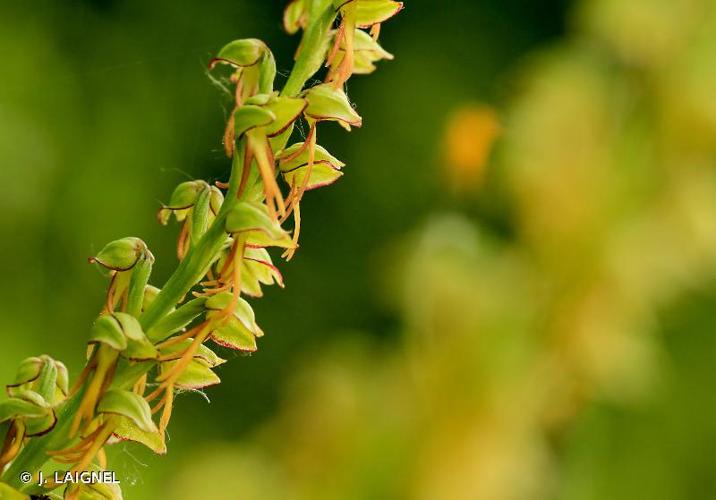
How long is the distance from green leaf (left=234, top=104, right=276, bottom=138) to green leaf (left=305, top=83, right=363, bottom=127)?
0.04ft

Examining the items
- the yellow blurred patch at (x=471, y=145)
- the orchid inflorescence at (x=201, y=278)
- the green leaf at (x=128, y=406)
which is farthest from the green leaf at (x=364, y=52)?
the yellow blurred patch at (x=471, y=145)

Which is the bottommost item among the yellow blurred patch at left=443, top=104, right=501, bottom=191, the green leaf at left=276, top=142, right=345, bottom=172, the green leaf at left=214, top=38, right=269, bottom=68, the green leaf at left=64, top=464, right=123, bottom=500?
the yellow blurred patch at left=443, top=104, right=501, bottom=191

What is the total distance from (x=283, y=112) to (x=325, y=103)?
0.04ft

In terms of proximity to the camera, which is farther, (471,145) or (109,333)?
(471,145)

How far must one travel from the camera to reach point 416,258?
1180mm

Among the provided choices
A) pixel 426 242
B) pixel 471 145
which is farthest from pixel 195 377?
pixel 426 242

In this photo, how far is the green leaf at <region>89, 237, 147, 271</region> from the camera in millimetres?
298

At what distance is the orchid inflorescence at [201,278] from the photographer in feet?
0.86

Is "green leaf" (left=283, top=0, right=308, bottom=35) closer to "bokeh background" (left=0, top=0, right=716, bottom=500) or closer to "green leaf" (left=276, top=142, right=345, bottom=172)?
"green leaf" (left=276, top=142, right=345, bottom=172)

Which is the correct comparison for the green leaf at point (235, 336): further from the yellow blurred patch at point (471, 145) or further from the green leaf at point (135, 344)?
the yellow blurred patch at point (471, 145)

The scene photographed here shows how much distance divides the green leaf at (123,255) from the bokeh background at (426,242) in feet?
2.48

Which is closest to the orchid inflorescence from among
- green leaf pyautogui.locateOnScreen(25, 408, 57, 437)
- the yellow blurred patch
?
green leaf pyautogui.locateOnScreen(25, 408, 57, 437)

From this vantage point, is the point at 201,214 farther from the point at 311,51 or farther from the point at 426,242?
the point at 426,242

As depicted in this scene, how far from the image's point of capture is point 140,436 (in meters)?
0.29
